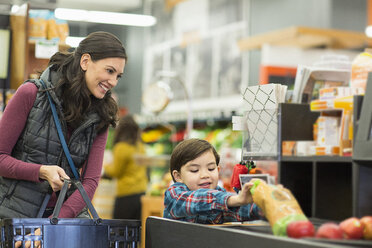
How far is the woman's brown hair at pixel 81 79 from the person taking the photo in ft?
8.63

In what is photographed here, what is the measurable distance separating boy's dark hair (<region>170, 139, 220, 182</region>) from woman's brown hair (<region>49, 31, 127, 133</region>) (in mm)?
414

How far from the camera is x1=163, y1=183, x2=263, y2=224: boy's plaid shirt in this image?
2.10 metres

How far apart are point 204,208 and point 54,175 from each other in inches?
26.2

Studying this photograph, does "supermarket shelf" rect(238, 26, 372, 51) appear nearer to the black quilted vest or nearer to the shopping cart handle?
the black quilted vest

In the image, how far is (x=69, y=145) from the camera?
2.64 metres

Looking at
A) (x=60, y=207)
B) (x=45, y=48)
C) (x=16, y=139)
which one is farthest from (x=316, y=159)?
(x=45, y=48)

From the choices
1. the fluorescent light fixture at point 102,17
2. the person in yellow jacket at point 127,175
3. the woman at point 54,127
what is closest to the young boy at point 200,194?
the woman at point 54,127

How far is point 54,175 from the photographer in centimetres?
244

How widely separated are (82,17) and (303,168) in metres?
8.96

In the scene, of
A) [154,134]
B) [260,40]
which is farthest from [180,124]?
[260,40]

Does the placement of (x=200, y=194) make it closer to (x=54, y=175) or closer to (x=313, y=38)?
(x=54, y=175)

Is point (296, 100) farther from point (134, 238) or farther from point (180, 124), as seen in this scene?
point (180, 124)

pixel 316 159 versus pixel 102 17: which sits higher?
pixel 102 17

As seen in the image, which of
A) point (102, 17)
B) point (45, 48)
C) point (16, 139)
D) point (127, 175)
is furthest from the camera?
point (102, 17)
